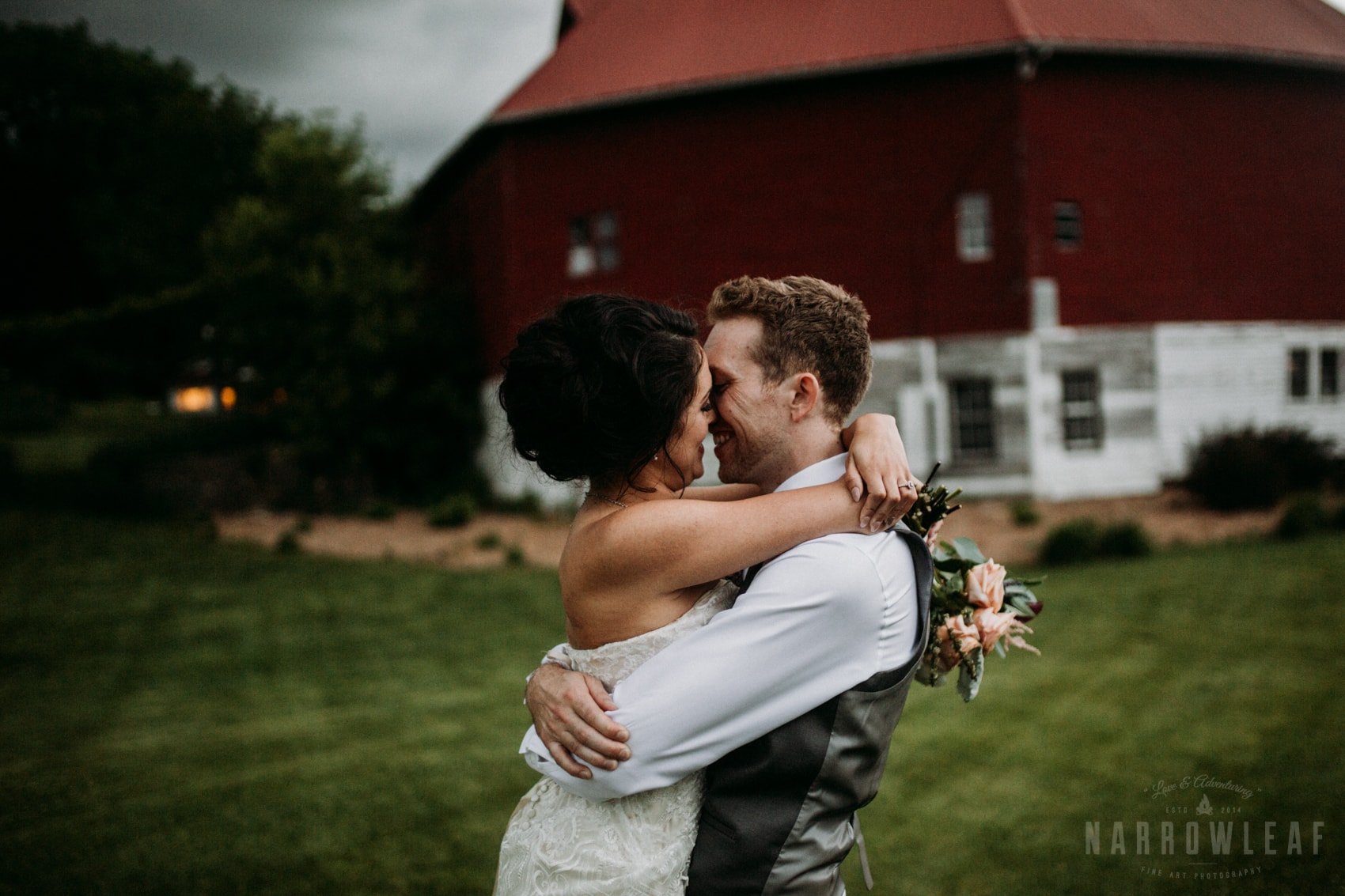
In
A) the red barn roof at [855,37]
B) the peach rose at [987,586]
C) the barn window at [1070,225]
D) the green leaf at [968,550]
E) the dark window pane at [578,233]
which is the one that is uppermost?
the red barn roof at [855,37]

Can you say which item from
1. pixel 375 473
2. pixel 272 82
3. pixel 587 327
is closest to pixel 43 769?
pixel 587 327

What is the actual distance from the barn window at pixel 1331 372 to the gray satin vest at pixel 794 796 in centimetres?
2325

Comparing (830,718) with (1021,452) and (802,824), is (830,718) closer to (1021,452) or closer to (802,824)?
(802,824)

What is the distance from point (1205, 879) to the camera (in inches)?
209

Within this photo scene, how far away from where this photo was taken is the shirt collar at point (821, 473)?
2.42m

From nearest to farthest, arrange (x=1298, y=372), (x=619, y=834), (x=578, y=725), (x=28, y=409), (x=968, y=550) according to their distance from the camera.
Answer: (x=578, y=725)
(x=619, y=834)
(x=968, y=550)
(x=1298, y=372)
(x=28, y=409)

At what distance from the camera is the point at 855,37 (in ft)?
62.8

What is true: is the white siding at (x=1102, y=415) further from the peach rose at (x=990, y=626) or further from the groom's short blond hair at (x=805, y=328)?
the groom's short blond hair at (x=805, y=328)

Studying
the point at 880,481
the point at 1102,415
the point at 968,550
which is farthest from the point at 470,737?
the point at 1102,415

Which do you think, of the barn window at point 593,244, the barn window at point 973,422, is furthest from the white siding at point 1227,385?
the barn window at point 593,244

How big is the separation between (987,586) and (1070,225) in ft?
61.4

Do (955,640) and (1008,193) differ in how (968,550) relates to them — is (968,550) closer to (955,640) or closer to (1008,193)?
(955,640)

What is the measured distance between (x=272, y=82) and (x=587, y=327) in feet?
125

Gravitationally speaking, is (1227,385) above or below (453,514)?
above
